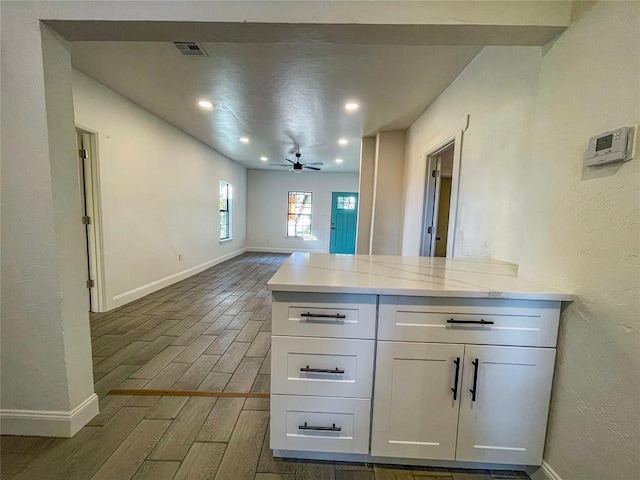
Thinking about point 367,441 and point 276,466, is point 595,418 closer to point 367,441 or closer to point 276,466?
point 367,441

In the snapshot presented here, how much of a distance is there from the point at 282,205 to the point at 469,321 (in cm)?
761

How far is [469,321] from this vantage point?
3.87 ft

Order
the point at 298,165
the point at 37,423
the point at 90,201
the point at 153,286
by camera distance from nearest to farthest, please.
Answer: the point at 37,423 → the point at 90,201 → the point at 153,286 → the point at 298,165

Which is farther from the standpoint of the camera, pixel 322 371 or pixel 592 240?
pixel 322 371

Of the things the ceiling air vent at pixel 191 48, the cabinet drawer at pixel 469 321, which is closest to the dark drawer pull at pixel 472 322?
the cabinet drawer at pixel 469 321

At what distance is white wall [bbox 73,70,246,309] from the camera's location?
307 centimetres

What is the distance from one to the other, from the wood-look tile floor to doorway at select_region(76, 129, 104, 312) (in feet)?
1.77

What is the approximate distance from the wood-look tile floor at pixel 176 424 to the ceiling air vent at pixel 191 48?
2465mm

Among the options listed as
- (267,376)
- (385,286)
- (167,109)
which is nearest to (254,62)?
(167,109)

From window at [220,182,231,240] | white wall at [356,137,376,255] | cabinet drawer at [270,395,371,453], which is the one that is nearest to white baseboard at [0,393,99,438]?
cabinet drawer at [270,395,371,453]

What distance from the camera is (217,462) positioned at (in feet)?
4.29

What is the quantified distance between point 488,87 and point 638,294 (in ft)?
5.83

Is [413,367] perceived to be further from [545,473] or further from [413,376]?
[545,473]

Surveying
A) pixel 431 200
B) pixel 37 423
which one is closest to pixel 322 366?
pixel 37 423
